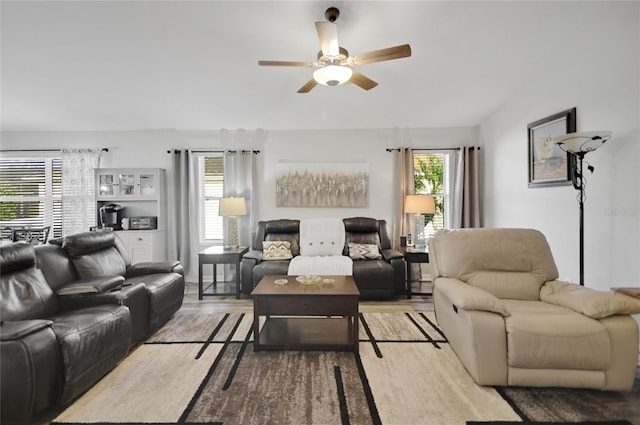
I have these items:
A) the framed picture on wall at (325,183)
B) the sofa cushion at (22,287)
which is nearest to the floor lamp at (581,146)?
the framed picture on wall at (325,183)

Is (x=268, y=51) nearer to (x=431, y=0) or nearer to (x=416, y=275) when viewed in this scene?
(x=431, y=0)

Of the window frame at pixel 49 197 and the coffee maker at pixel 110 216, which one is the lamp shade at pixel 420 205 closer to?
the coffee maker at pixel 110 216

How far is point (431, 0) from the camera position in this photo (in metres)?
2.35

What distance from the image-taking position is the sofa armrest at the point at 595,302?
1.90m

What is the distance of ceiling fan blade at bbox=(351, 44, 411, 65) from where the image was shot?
2.18m

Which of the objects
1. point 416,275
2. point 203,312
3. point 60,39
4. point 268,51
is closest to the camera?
point 60,39

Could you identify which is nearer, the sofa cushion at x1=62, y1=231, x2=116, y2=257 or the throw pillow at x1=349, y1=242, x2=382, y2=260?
the sofa cushion at x1=62, y1=231, x2=116, y2=257

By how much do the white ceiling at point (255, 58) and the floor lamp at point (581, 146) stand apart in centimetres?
102

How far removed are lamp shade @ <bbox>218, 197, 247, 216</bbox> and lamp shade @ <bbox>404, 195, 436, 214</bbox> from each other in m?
2.43

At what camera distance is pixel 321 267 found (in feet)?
12.6

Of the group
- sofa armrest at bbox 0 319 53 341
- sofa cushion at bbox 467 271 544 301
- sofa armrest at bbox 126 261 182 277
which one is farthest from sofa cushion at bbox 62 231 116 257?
sofa cushion at bbox 467 271 544 301

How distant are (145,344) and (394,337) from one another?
2.20m

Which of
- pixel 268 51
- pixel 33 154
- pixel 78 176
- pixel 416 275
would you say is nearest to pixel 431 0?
pixel 268 51

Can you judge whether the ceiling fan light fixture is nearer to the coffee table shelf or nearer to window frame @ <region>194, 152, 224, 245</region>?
the coffee table shelf
